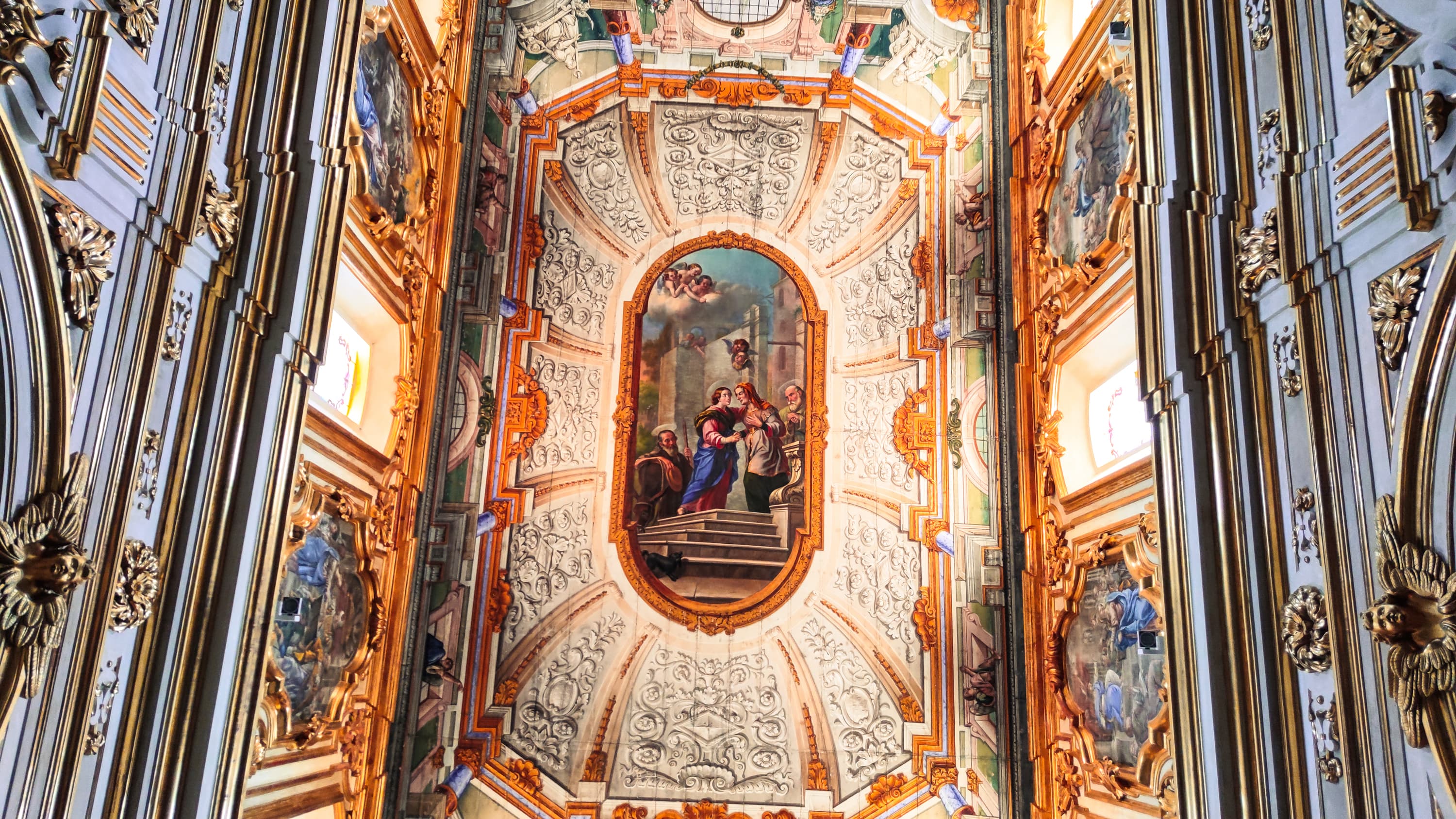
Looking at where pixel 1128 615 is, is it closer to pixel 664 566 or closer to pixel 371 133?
pixel 664 566

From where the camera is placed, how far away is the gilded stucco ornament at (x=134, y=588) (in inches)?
225

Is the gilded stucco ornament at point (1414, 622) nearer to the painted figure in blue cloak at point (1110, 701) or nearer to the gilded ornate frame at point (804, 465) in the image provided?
the painted figure in blue cloak at point (1110, 701)

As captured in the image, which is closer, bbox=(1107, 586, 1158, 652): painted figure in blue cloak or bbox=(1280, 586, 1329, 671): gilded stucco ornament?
bbox=(1280, 586, 1329, 671): gilded stucco ornament

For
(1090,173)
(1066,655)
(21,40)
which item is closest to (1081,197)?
(1090,173)

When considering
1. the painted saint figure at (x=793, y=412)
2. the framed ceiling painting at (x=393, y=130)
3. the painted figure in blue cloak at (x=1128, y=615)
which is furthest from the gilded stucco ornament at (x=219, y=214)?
the painted figure in blue cloak at (x=1128, y=615)

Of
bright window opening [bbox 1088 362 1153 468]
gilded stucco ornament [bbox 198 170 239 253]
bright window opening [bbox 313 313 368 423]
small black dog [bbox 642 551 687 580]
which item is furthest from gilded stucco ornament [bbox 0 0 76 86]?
bright window opening [bbox 1088 362 1153 468]

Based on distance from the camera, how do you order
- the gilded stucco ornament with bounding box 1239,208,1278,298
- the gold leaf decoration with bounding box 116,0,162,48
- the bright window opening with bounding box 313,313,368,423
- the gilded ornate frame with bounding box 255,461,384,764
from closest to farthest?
the gold leaf decoration with bounding box 116,0,162,48 < the gilded stucco ornament with bounding box 1239,208,1278,298 < the gilded ornate frame with bounding box 255,461,384,764 < the bright window opening with bounding box 313,313,368,423

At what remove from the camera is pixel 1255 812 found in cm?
606

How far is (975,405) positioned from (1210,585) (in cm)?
536

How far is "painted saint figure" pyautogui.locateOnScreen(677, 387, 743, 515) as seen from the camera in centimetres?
1163

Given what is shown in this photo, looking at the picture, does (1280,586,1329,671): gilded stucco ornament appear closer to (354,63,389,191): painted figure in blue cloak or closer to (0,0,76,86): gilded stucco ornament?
(0,0,76,86): gilded stucco ornament

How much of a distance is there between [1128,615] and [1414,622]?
3982 mm

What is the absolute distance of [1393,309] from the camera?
5.16m

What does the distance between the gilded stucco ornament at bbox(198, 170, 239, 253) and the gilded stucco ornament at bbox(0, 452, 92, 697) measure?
6.12ft
